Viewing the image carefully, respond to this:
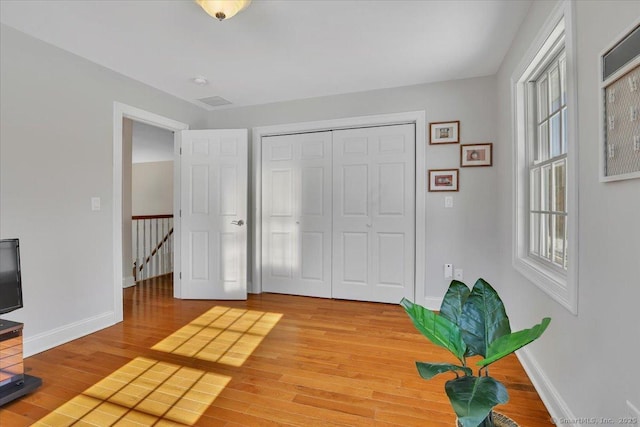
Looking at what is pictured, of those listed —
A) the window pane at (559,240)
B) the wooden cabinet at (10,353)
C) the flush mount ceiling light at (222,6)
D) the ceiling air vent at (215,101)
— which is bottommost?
the wooden cabinet at (10,353)

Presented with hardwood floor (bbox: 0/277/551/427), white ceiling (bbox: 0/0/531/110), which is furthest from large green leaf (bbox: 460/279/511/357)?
white ceiling (bbox: 0/0/531/110)

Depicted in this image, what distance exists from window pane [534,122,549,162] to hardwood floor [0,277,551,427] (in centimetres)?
146

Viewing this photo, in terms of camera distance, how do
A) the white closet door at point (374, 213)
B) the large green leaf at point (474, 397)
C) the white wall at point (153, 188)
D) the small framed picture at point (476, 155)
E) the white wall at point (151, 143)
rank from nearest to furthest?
the large green leaf at point (474, 397) → the small framed picture at point (476, 155) → the white closet door at point (374, 213) → the white wall at point (151, 143) → the white wall at point (153, 188)

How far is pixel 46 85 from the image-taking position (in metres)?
2.42

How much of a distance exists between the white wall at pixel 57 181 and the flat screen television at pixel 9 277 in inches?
16.1

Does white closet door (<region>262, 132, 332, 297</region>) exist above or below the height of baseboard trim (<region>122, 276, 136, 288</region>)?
above

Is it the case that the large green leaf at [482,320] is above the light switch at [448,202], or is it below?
below

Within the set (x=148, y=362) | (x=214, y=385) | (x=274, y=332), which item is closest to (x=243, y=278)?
(x=274, y=332)

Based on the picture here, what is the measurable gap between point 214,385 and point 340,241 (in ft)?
6.93

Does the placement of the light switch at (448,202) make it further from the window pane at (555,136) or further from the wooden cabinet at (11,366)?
the wooden cabinet at (11,366)

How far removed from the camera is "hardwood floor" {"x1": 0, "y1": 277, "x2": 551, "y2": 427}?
1636 millimetres

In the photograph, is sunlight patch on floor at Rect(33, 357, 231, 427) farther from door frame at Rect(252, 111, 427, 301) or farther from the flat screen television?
door frame at Rect(252, 111, 427, 301)

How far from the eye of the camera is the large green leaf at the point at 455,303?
3.93 ft

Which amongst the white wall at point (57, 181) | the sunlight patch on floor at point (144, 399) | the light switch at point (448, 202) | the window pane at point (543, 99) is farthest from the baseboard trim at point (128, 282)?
the window pane at point (543, 99)
